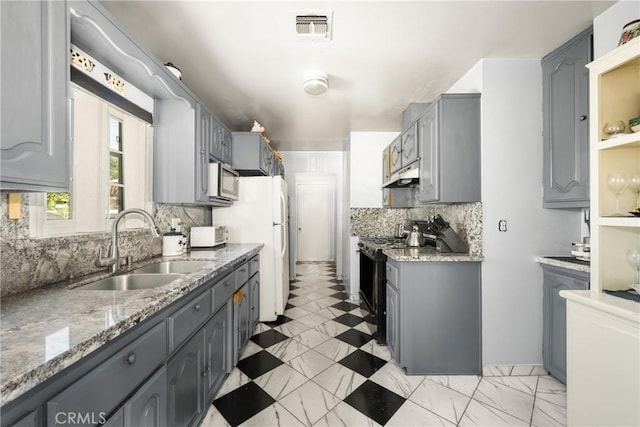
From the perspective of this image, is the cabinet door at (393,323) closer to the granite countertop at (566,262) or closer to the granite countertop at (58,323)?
the granite countertop at (566,262)

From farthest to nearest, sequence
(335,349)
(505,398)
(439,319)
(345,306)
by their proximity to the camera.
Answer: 1. (345,306)
2. (335,349)
3. (439,319)
4. (505,398)

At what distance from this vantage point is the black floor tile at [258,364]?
1995mm

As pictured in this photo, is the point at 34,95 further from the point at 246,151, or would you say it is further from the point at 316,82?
the point at 246,151

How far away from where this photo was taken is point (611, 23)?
1.54 meters

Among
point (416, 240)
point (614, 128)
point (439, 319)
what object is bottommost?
point (439, 319)

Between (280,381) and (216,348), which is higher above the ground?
(216,348)

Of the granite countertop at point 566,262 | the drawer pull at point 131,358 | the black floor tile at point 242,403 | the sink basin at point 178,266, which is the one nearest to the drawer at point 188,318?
the drawer pull at point 131,358

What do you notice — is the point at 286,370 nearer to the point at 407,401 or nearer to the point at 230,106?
the point at 407,401

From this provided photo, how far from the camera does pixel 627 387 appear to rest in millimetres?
1008

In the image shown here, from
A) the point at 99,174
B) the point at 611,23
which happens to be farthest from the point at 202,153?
the point at 611,23

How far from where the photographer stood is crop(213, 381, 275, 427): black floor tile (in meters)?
1.56

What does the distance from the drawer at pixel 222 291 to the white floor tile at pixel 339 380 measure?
2.95 feet

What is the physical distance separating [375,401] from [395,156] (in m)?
2.43

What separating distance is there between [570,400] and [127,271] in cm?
239
